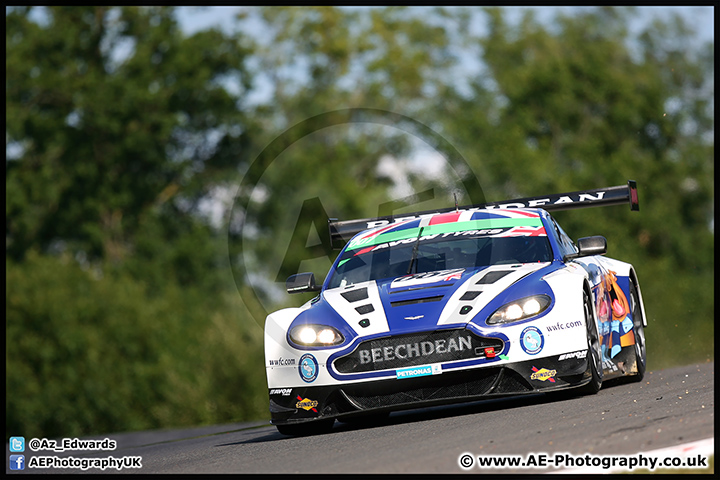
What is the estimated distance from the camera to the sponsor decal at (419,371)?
772 centimetres

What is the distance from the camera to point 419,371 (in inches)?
305

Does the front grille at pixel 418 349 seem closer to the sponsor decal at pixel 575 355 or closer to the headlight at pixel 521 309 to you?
the headlight at pixel 521 309

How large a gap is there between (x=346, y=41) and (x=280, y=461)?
1666 inches

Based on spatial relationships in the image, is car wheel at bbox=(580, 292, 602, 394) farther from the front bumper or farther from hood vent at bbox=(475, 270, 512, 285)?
hood vent at bbox=(475, 270, 512, 285)

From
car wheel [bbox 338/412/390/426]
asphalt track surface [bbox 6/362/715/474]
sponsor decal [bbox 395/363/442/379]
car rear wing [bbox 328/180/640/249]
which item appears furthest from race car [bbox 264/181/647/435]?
car rear wing [bbox 328/180/640/249]

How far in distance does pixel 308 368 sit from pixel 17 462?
3.21m

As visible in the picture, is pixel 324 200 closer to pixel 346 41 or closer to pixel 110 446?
pixel 346 41

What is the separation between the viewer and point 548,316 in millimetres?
7855

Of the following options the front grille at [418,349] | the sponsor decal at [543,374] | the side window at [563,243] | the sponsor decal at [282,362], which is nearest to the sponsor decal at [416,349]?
the front grille at [418,349]

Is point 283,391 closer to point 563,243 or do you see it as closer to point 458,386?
point 458,386

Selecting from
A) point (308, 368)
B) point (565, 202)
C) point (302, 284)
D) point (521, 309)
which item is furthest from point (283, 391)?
point (565, 202)

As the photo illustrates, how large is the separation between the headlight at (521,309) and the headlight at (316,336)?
1154mm

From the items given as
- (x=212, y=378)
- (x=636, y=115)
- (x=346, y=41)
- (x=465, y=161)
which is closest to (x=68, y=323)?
(x=212, y=378)

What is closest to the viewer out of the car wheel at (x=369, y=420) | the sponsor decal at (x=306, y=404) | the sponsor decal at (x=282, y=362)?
the sponsor decal at (x=306, y=404)
